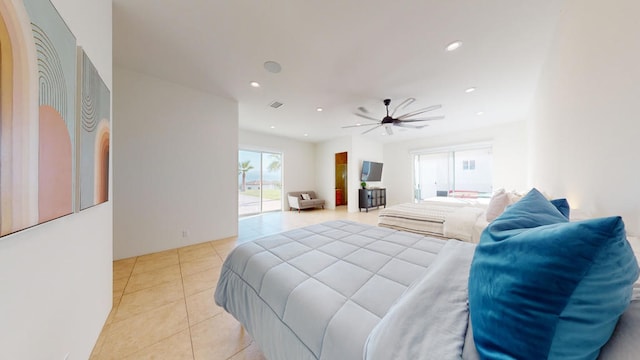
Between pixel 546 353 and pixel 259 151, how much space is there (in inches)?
244

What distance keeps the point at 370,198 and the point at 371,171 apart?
90 cm

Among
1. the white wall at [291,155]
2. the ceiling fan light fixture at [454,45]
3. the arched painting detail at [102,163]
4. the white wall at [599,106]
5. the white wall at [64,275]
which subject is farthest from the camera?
the white wall at [291,155]

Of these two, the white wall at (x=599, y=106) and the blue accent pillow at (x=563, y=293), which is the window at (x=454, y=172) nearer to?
the white wall at (x=599, y=106)

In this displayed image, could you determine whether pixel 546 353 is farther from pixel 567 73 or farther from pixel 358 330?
pixel 567 73

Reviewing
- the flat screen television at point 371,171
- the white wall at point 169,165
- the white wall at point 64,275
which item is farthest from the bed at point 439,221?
the white wall at point 64,275

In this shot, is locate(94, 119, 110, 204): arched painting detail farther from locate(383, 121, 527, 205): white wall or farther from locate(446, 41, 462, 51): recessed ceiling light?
locate(383, 121, 527, 205): white wall

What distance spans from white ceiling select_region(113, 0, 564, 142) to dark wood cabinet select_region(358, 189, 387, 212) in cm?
320

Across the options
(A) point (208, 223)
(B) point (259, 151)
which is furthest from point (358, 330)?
(B) point (259, 151)

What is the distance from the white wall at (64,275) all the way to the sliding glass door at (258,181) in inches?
173

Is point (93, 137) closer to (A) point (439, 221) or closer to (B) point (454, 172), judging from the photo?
(A) point (439, 221)

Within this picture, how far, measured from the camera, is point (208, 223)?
3.35 metres

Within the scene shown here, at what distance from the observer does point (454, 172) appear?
5906mm

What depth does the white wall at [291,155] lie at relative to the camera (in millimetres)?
5776

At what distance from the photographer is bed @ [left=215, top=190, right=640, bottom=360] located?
0.44 m
